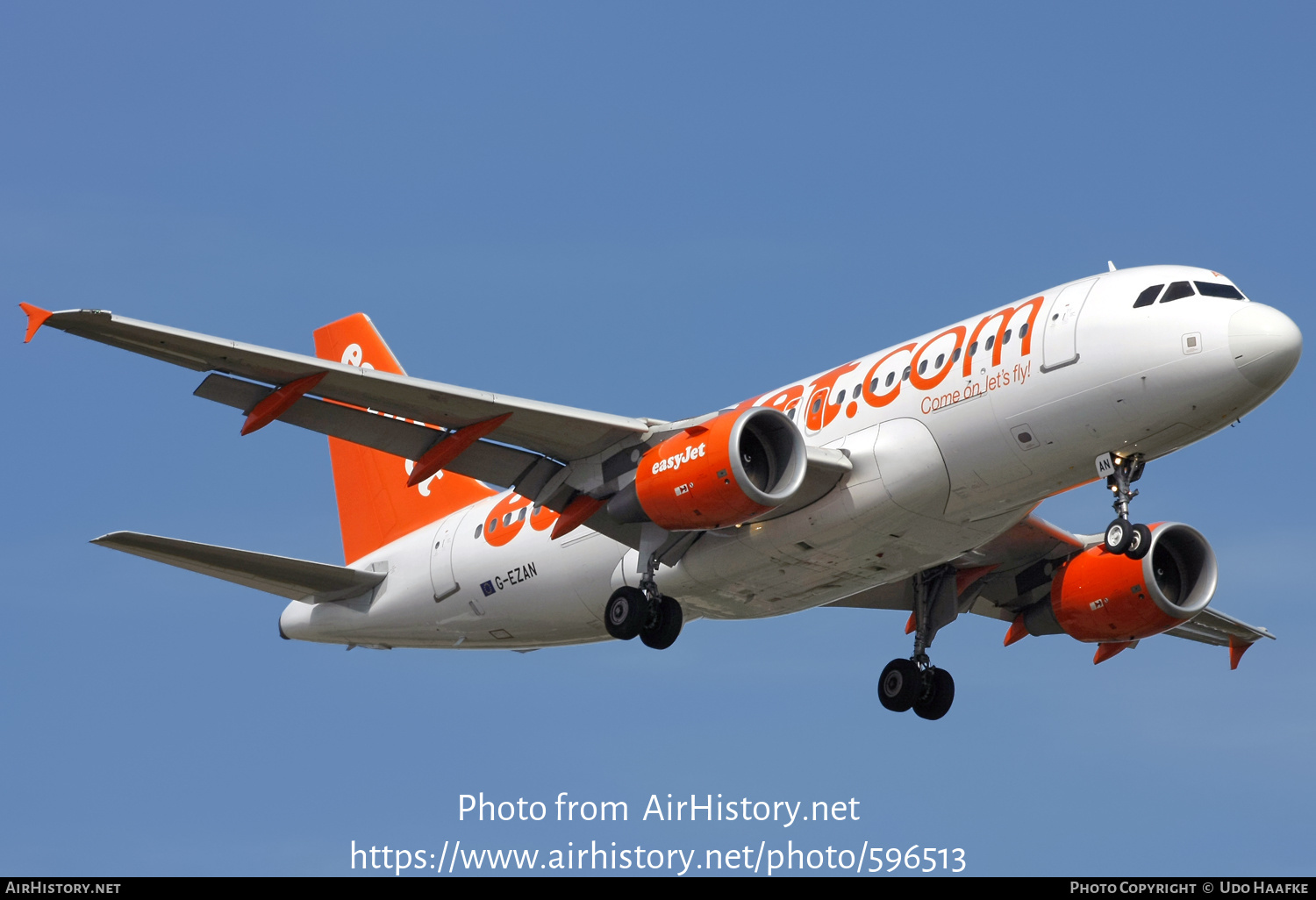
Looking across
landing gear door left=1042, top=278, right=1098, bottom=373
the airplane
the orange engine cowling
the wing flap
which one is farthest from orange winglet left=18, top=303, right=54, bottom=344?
the wing flap

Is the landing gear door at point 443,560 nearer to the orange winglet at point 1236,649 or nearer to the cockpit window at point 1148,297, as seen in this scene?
the cockpit window at point 1148,297

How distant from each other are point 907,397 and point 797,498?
2531mm

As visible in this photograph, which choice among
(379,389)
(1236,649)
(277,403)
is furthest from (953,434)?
(1236,649)

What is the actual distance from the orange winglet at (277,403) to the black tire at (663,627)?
7431 millimetres

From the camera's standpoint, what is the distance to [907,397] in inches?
1217

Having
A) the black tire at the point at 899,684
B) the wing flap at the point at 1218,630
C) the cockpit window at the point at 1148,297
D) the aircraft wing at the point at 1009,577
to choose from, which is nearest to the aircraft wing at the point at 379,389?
the aircraft wing at the point at 1009,577

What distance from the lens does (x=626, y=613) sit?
3334cm

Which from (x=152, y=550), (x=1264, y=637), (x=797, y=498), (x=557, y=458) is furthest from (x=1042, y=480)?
(x=152, y=550)

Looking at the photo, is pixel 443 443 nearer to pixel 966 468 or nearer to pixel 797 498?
pixel 797 498

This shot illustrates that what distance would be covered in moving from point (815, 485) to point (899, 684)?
23.7 feet

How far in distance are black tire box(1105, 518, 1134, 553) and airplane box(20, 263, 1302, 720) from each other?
5cm

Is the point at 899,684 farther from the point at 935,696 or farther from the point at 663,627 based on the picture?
the point at 663,627

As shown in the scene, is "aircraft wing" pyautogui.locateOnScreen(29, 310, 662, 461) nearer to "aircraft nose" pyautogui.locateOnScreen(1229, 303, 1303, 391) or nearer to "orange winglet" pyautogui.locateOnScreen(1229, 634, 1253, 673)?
"aircraft nose" pyautogui.locateOnScreen(1229, 303, 1303, 391)

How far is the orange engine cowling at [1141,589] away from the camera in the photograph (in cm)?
3503
